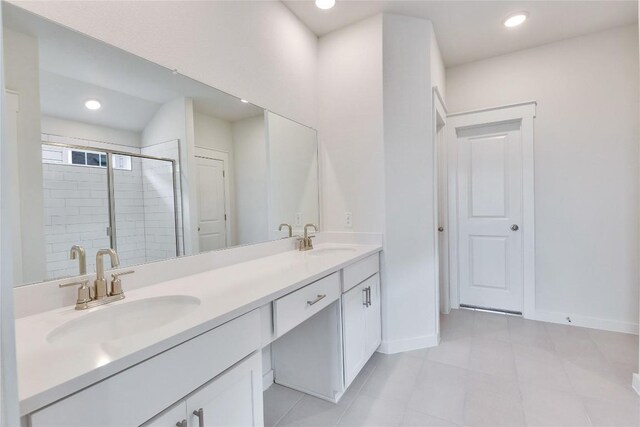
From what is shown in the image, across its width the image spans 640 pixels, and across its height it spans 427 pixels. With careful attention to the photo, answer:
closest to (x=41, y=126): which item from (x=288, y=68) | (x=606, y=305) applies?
(x=288, y=68)

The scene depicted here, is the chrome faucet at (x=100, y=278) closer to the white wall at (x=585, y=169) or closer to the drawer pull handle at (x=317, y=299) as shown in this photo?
the drawer pull handle at (x=317, y=299)

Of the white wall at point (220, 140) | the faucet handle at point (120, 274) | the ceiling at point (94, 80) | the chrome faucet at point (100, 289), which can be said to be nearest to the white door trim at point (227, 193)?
the white wall at point (220, 140)

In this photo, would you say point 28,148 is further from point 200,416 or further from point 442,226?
point 442,226

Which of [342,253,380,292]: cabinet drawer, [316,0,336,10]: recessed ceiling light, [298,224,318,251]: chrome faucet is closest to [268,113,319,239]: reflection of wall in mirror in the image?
[298,224,318,251]: chrome faucet

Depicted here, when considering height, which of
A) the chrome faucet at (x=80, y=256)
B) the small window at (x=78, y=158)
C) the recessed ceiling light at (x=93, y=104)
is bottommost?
the chrome faucet at (x=80, y=256)

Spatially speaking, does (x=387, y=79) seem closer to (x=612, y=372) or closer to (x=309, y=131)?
(x=309, y=131)

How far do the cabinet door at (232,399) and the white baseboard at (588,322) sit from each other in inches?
114

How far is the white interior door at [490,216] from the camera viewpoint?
292 centimetres

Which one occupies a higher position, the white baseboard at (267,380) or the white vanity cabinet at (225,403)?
the white vanity cabinet at (225,403)

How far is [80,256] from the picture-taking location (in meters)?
1.06

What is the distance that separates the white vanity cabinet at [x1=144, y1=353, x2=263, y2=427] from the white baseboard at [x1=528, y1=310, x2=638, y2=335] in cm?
290

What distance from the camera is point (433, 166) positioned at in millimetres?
2324

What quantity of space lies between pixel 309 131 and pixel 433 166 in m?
1.02

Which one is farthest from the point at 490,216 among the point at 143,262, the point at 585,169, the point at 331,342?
the point at 143,262
